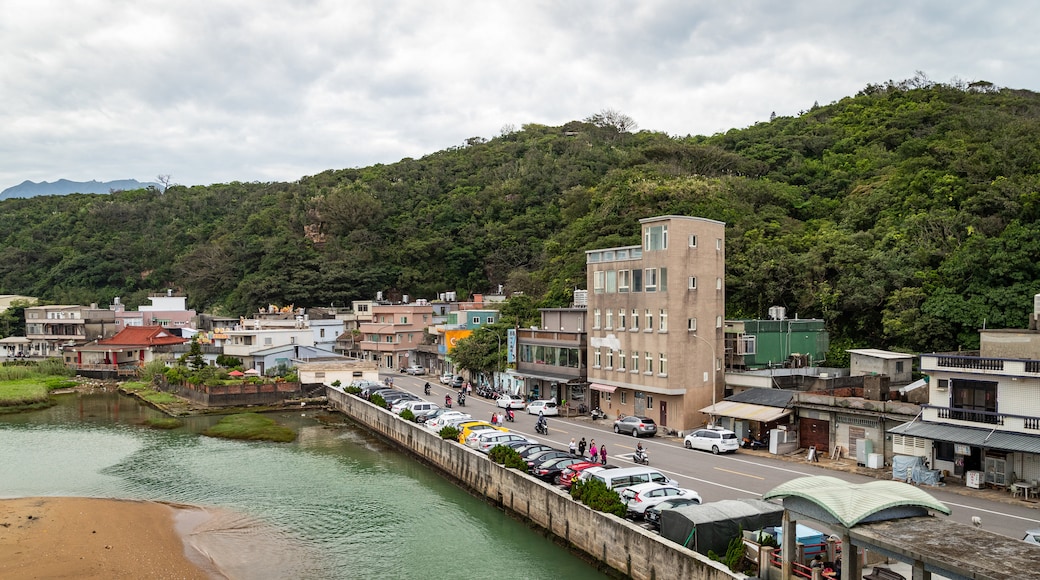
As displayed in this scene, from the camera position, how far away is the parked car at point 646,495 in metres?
20.9

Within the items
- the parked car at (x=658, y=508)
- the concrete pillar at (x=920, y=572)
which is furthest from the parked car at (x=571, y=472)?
the concrete pillar at (x=920, y=572)

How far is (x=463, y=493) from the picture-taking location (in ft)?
98.3

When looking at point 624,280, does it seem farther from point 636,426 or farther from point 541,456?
point 541,456

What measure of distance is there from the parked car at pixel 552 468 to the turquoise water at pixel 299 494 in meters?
2.00

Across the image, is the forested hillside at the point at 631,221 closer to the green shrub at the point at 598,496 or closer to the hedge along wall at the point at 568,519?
the hedge along wall at the point at 568,519

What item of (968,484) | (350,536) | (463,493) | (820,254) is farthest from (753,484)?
(820,254)

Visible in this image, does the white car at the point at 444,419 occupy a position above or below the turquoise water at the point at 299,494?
above

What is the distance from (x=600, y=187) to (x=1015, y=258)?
129ft

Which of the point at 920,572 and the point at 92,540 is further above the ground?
the point at 920,572

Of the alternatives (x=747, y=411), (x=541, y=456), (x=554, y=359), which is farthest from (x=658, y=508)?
(x=554, y=359)

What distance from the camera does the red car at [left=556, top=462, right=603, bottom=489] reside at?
24.8 m

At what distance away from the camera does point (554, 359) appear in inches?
1813

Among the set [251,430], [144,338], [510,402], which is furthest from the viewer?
[144,338]

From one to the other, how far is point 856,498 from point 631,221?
45963 mm
